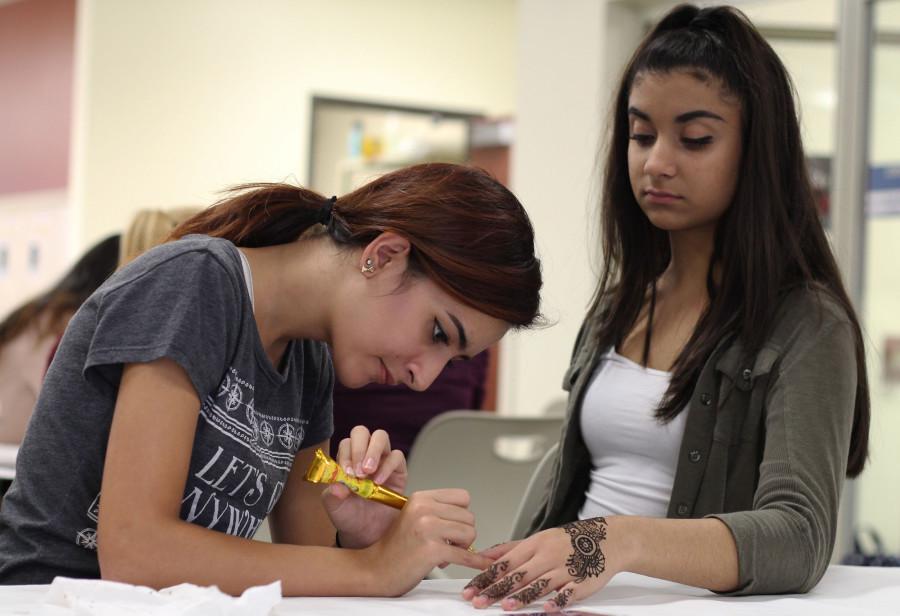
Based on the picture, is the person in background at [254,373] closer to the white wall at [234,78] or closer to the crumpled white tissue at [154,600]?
the crumpled white tissue at [154,600]

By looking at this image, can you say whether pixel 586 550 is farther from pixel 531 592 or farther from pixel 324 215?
pixel 324 215

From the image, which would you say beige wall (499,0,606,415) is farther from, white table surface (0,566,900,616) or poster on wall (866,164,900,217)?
white table surface (0,566,900,616)

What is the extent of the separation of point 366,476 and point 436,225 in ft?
1.00

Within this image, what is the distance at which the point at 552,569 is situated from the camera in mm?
1157

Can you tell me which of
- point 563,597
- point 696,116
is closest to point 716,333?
point 696,116

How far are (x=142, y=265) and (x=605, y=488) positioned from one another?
84 centimetres

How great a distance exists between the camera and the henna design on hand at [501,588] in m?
1.13

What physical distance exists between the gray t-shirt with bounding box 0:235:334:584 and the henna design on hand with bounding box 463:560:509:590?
0.29 meters

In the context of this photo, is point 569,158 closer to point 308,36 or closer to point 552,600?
point 308,36

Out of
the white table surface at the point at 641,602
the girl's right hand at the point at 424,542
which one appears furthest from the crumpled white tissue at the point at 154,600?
the girl's right hand at the point at 424,542

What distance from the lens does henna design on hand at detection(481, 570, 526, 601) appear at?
113 cm

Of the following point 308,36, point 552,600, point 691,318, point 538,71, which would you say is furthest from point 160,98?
point 552,600

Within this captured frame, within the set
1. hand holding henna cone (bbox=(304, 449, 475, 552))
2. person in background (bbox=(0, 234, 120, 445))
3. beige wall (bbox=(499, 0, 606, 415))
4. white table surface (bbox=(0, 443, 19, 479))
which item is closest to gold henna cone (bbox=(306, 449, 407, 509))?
hand holding henna cone (bbox=(304, 449, 475, 552))

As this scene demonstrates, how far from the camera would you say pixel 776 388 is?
1472 millimetres
